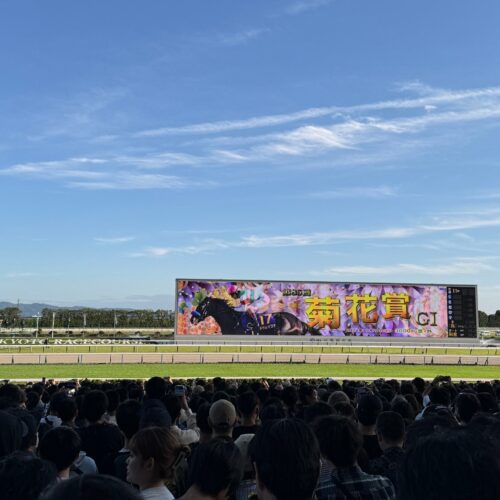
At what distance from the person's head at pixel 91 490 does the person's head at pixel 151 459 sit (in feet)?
6.50

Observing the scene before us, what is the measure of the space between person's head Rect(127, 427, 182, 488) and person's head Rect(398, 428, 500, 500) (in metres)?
2.11

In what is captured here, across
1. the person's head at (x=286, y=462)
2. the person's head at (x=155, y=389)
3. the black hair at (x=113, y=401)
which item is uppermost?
the person's head at (x=286, y=462)

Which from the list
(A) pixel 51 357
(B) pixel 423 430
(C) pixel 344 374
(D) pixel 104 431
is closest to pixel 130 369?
(A) pixel 51 357

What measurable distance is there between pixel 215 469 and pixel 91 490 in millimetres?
1641

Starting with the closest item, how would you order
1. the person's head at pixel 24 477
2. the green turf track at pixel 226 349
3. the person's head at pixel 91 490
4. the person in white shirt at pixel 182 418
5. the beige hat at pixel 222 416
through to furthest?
the person's head at pixel 91 490 < the person's head at pixel 24 477 < the beige hat at pixel 222 416 < the person in white shirt at pixel 182 418 < the green turf track at pixel 226 349

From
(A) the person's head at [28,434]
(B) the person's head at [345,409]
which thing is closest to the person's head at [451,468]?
(A) the person's head at [28,434]

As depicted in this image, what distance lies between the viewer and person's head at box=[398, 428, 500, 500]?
154 cm

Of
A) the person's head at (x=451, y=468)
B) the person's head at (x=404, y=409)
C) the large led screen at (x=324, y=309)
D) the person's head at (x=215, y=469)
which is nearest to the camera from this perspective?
the person's head at (x=451, y=468)

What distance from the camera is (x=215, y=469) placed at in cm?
297

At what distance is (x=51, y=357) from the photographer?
3588cm

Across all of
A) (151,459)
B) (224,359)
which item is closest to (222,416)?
(151,459)

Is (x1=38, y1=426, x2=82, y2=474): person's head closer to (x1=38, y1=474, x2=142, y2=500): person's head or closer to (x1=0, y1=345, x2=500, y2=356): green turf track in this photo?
(x1=38, y1=474, x2=142, y2=500): person's head

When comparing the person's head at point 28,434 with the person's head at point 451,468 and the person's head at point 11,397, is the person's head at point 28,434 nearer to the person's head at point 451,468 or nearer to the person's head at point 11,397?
the person's head at point 11,397

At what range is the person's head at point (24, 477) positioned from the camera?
76.4 inches
